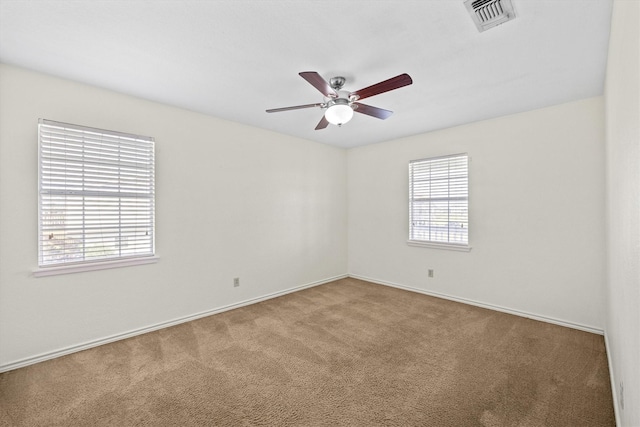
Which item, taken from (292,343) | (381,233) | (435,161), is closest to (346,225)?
(381,233)

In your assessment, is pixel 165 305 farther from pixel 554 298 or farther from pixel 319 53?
pixel 554 298

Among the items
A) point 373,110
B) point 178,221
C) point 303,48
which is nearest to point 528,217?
point 373,110

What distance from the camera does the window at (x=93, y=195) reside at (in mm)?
2609

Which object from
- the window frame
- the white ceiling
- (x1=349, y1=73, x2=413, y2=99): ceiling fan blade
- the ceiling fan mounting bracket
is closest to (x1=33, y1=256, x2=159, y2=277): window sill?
the window frame

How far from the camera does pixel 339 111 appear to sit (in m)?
2.45

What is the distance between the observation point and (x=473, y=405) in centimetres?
198

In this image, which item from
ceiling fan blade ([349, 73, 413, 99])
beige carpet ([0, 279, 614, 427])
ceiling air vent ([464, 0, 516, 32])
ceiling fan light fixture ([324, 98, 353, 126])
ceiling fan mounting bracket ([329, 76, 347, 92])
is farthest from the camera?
ceiling fan mounting bracket ([329, 76, 347, 92])

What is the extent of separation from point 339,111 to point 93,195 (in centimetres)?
253

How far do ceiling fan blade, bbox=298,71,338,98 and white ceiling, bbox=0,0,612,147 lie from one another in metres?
0.23

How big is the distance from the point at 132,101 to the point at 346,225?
3860mm

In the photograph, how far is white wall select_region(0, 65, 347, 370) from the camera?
2.48m

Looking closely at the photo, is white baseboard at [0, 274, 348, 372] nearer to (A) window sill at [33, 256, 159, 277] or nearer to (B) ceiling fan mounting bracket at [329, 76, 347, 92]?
(A) window sill at [33, 256, 159, 277]

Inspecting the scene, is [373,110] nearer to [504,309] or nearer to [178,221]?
[178,221]

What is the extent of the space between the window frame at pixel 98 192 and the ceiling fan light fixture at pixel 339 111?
2.10 meters
